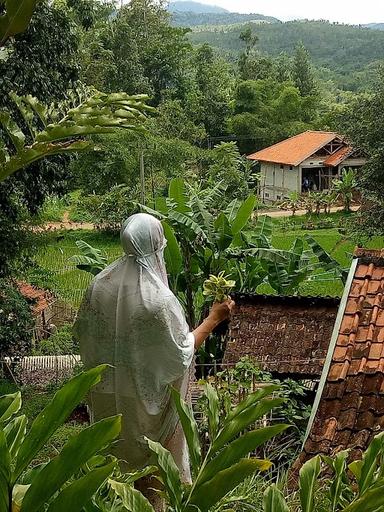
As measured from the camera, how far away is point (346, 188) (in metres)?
21.5

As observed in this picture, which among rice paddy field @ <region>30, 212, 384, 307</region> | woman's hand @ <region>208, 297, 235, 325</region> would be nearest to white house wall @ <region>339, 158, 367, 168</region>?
rice paddy field @ <region>30, 212, 384, 307</region>

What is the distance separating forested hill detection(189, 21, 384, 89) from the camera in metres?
70.9

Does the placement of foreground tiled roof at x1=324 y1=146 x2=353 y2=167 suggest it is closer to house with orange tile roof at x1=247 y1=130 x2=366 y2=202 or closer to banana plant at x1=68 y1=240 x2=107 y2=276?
house with orange tile roof at x1=247 y1=130 x2=366 y2=202

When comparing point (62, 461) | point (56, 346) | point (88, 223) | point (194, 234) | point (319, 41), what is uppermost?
point (62, 461)

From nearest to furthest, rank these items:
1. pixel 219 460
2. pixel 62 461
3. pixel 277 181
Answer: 1. pixel 62 461
2. pixel 219 460
3. pixel 277 181

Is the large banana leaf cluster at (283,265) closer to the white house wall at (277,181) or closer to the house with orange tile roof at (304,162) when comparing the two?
the house with orange tile roof at (304,162)

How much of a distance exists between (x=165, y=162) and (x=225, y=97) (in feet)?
31.4

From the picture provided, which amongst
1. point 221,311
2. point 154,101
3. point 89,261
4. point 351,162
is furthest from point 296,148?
point 221,311

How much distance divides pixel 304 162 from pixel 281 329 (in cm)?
1930

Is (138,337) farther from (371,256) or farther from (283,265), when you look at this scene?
(283,265)

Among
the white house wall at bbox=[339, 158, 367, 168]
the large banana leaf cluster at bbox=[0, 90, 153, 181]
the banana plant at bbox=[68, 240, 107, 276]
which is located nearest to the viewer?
the large banana leaf cluster at bbox=[0, 90, 153, 181]

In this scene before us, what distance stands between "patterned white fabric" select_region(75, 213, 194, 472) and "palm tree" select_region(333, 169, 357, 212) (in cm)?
1849

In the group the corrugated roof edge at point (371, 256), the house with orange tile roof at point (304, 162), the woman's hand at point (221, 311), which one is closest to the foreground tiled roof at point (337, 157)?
the house with orange tile roof at point (304, 162)

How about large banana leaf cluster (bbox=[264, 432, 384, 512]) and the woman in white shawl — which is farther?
the woman in white shawl
